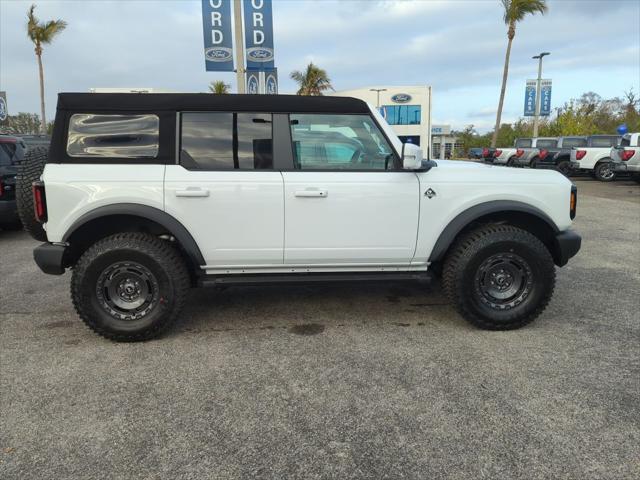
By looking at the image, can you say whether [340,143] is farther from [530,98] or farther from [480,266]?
[530,98]

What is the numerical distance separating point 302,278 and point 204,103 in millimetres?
1537

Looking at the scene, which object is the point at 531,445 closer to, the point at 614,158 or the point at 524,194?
the point at 524,194

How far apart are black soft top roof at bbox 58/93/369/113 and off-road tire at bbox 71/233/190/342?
977mm

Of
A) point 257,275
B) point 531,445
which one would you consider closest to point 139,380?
point 257,275

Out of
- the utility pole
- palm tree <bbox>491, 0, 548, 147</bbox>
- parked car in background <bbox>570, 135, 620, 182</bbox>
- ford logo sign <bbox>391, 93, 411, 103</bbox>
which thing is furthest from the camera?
palm tree <bbox>491, 0, 548, 147</bbox>

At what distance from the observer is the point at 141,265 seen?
11.3ft

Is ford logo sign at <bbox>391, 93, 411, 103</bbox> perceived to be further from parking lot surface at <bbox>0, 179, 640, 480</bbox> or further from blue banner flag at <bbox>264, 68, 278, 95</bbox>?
parking lot surface at <bbox>0, 179, 640, 480</bbox>

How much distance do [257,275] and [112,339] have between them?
46.8 inches

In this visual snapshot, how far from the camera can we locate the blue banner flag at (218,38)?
35.2 feet

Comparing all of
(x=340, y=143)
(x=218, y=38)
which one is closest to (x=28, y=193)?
(x=340, y=143)

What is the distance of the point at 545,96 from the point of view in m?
29.2

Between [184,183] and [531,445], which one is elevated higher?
[184,183]

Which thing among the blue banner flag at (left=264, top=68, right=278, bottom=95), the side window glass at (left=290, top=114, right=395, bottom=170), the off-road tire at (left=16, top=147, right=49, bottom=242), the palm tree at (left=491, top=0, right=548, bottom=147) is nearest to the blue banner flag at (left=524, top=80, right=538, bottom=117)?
the palm tree at (left=491, top=0, right=548, bottom=147)

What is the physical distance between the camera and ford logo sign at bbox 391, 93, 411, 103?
15549mm
